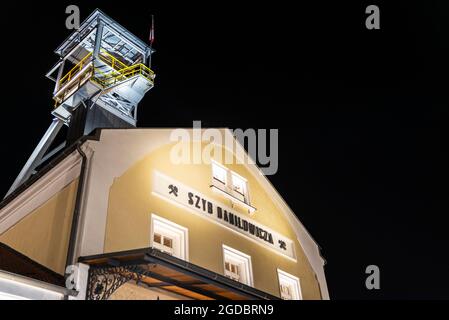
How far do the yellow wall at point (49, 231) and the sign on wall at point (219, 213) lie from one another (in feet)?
6.84

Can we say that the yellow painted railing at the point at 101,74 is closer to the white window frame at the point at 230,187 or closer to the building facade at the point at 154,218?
the building facade at the point at 154,218

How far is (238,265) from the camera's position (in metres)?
11.6

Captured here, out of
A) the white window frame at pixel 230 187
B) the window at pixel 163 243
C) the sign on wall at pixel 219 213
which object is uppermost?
the white window frame at pixel 230 187

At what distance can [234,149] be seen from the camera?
543 inches

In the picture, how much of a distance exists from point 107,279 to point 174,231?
2.75 metres

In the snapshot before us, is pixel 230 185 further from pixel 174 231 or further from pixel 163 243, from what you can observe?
pixel 163 243

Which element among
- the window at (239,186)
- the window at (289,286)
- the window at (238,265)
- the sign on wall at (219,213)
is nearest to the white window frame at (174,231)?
the sign on wall at (219,213)

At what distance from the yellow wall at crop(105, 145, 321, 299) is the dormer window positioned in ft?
0.64

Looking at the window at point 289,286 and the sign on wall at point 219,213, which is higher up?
the sign on wall at point 219,213

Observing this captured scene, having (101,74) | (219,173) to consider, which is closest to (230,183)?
(219,173)

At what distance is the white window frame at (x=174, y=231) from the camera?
9.66m

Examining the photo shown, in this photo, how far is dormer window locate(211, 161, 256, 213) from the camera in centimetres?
1229
